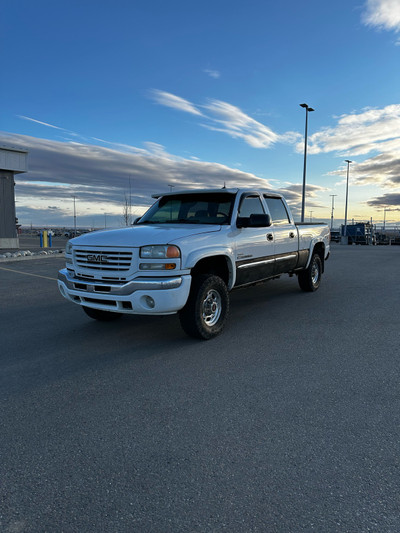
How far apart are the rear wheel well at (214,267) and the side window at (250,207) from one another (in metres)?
0.84

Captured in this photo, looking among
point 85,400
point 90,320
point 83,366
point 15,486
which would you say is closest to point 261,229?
Result: point 90,320

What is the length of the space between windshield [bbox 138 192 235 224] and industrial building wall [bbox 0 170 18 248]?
60.7 ft

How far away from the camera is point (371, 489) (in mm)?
2232

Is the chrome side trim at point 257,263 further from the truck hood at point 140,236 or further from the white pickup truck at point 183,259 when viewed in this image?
the truck hood at point 140,236

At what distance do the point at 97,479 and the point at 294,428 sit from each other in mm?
1410

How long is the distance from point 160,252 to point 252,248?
184 cm

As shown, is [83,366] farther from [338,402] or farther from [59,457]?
[338,402]

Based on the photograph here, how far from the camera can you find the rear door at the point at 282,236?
6.73 m

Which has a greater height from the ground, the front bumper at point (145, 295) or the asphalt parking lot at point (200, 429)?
the front bumper at point (145, 295)

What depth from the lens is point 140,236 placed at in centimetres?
480

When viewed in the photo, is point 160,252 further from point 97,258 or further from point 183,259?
point 97,258

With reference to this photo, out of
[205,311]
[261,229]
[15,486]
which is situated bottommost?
[15,486]

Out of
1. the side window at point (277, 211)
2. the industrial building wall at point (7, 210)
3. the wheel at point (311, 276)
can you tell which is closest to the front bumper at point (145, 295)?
the side window at point (277, 211)

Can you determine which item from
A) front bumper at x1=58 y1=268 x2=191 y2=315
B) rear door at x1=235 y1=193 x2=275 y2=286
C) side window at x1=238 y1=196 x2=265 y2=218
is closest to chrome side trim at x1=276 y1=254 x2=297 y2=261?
rear door at x1=235 y1=193 x2=275 y2=286
